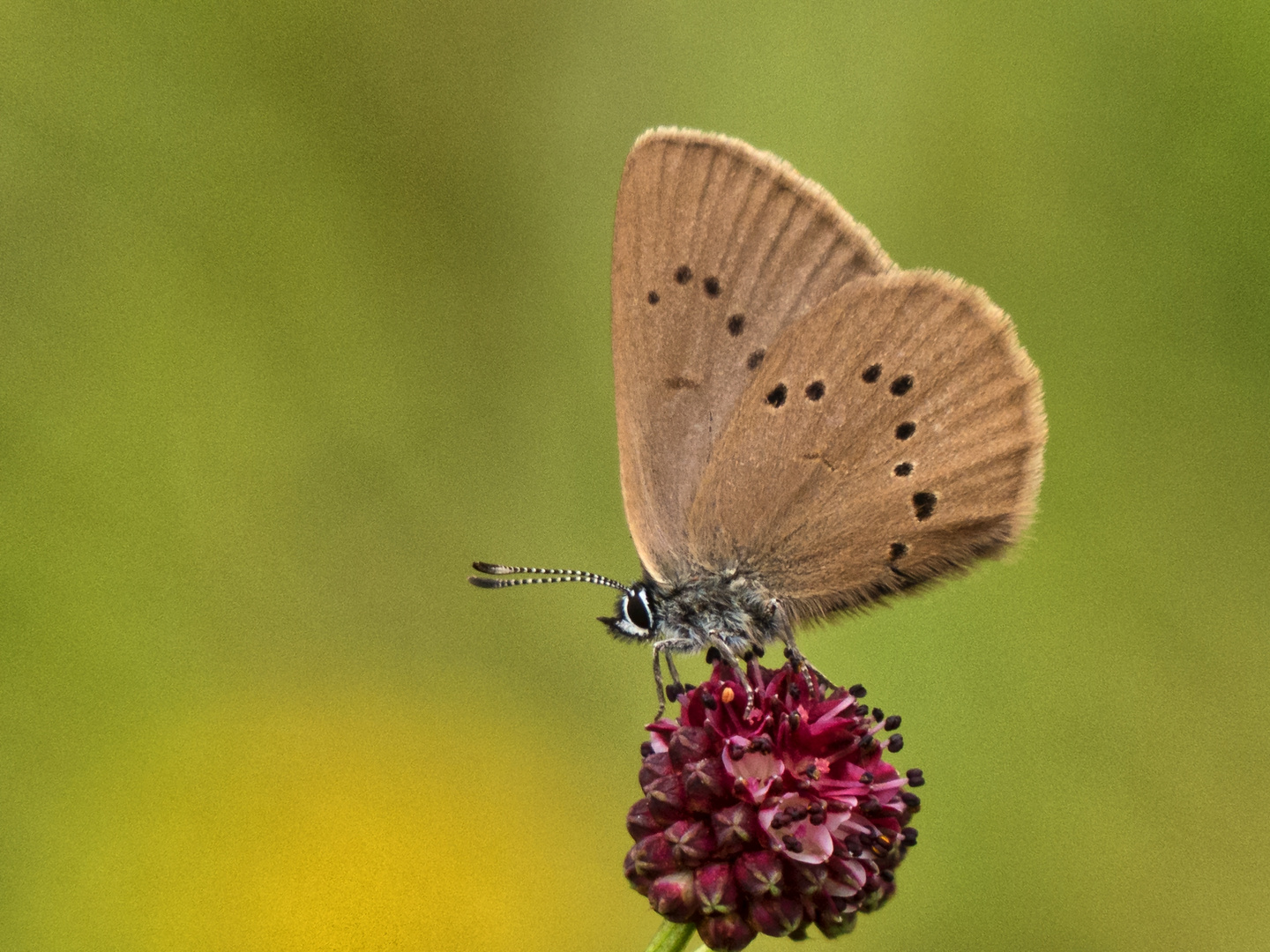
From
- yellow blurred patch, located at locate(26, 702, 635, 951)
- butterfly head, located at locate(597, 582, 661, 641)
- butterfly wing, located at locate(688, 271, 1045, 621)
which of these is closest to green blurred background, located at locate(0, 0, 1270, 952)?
yellow blurred patch, located at locate(26, 702, 635, 951)

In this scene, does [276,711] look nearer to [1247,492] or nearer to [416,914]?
[416,914]

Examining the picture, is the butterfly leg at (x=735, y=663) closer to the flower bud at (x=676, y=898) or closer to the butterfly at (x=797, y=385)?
the butterfly at (x=797, y=385)

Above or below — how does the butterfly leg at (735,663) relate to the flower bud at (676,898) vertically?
above

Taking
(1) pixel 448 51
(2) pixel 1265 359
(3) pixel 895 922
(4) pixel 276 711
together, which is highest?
(1) pixel 448 51

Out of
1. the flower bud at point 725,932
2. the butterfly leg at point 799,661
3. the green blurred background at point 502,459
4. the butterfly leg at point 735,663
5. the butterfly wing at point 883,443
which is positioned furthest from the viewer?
the green blurred background at point 502,459

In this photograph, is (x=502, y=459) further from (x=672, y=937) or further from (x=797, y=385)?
(x=672, y=937)

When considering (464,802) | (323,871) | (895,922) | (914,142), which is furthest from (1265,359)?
(323,871)

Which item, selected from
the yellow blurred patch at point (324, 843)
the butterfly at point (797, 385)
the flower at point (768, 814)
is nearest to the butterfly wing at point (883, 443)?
the butterfly at point (797, 385)

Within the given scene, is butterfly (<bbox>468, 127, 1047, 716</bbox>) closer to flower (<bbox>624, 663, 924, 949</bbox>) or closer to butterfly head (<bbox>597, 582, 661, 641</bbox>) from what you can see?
butterfly head (<bbox>597, 582, 661, 641</bbox>)
